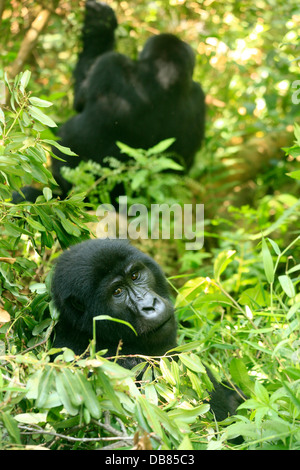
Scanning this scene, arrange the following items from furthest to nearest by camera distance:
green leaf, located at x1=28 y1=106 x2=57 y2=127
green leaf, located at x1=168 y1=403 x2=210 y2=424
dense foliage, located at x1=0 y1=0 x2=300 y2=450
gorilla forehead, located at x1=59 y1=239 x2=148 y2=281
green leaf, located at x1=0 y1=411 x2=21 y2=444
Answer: gorilla forehead, located at x1=59 y1=239 x2=148 y2=281 < green leaf, located at x1=28 y1=106 x2=57 y2=127 < green leaf, located at x1=168 y1=403 x2=210 y2=424 < dense foliage, located at x1=0 y1=0 x2=300 y2=450 < green leaf, located at x1=0 y1=411 x2=21 y2=444

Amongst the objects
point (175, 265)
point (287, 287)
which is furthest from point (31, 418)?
point (175, 265)

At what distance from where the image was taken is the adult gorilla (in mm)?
4754

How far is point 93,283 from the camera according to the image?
245cm

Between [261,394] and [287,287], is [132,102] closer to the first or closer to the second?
[287,287]

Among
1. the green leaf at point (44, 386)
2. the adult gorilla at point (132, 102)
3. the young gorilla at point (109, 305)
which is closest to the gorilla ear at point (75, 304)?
the young gorilla at point (109, 305)

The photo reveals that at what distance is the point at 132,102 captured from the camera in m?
4.76

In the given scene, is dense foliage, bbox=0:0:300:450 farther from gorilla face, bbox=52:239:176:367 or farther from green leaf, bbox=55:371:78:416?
gorilla face, bbox=52:239:176:367

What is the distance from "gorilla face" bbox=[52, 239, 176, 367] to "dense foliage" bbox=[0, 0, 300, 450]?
0.12 meters

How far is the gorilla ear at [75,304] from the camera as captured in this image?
2436mm

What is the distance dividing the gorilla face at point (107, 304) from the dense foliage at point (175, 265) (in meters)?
0.12

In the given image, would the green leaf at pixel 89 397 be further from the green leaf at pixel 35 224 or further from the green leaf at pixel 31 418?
the green leaf at pixel 35 224

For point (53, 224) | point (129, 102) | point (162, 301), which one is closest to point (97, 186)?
point (129, 102)

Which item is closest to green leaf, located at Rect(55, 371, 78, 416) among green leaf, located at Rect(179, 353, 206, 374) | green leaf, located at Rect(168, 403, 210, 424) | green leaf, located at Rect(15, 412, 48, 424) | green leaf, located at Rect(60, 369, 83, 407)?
green leaf, located at Rect(60, 369, 83, 407)

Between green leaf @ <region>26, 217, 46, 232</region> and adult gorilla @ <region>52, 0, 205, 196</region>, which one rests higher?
adult gorilla @ <region>52, 0, 205, 196</region>
